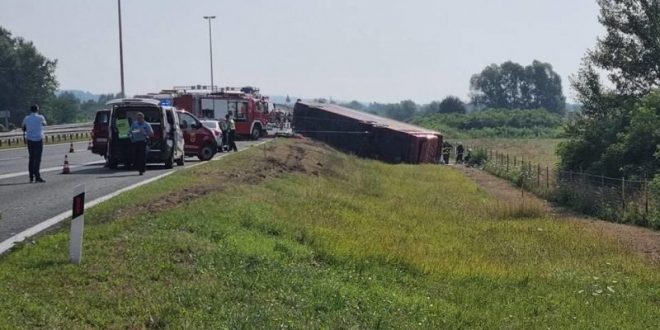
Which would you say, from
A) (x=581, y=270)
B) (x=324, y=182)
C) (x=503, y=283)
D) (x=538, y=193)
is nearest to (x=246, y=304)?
(x=503, y=283)

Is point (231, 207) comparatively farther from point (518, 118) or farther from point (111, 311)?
point (518, 118)

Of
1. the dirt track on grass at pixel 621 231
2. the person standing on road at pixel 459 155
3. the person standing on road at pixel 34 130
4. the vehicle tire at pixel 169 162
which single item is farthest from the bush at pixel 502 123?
the person standing on road at pixel 34 130

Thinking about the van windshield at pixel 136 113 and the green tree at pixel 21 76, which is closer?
the van windshield at pixel 136 113

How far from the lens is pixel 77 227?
8.53 metres

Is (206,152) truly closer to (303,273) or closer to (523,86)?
(303,273)

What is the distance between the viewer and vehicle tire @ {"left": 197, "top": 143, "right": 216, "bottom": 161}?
28734mm

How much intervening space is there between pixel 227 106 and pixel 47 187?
84.8 feet

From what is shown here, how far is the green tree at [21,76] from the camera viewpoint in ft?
315

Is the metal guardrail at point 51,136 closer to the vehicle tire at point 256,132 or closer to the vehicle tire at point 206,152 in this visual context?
the vehicle tire at point 256,132

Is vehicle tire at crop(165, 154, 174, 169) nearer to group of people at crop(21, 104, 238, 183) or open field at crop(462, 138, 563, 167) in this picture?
group of people at crop(21, 104, 238, 183)

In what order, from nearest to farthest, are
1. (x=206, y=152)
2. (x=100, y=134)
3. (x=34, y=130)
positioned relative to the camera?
(x=34, y=130) → (x=100, y=134) → (x=206, y=152)

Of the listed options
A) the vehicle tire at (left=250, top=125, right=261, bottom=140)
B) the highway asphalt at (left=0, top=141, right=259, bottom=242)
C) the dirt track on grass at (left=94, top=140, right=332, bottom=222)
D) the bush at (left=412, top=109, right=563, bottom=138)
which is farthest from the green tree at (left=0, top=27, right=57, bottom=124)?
the highway asphalt at (left=0, top=141, right=259, bottom=242)

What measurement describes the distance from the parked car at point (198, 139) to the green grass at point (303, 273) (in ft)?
32.8

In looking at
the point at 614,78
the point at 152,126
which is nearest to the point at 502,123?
the point at 614,78
